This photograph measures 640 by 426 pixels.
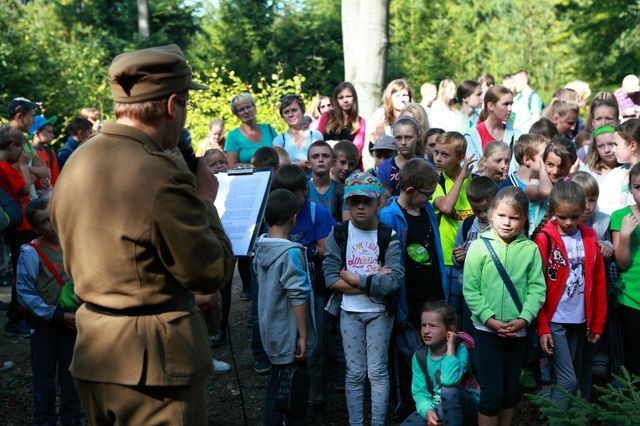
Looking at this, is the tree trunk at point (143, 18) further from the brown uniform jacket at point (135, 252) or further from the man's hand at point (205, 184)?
the brown uniform jacket at point (135, 252)

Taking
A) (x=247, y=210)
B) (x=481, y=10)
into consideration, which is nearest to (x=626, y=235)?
(x=247, y=210)

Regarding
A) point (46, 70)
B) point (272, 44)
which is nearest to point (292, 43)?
point (272, 44)

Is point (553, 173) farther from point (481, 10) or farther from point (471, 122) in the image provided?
point (481, 10)

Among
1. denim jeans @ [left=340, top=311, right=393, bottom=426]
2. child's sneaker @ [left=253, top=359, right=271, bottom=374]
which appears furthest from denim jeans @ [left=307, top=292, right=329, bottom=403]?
child's sneaker @ [left=253, top=359, right=271, bottom=374]

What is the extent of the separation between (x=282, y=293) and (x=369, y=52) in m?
7.18

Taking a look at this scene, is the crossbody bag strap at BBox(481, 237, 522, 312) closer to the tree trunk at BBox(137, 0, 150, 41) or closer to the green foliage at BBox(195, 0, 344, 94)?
the green foliage at BBox(195, 0, 344, 94)

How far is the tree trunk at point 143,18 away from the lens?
2956 cm

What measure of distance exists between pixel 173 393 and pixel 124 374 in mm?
196

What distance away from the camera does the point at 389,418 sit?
6.29m

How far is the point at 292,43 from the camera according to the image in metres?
26.1

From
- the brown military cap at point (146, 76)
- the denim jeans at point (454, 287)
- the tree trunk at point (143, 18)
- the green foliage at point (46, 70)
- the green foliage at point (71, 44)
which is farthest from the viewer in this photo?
the tree trunk at point (143, 18)

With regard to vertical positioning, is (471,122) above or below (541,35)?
below

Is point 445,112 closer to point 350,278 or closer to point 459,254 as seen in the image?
point 459,254

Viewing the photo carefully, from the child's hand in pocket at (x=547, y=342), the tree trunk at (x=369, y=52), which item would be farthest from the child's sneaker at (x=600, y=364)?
the tree trunk at (x=369, y=52)
